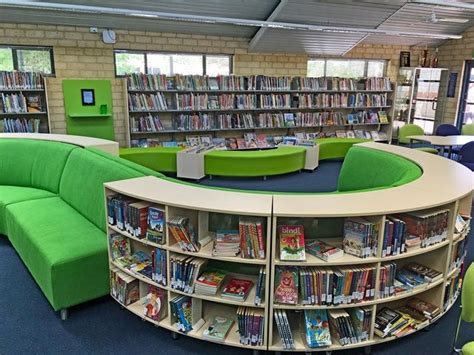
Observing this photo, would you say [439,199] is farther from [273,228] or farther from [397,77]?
[397,77]

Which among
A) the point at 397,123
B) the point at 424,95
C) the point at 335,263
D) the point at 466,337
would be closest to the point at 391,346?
the point at 466,337

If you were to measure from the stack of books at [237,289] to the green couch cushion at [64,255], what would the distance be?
43.9 inches

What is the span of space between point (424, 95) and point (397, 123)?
1.41 meters

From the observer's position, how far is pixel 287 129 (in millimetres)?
9133

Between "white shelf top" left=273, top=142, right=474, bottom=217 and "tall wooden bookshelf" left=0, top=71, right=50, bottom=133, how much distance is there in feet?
18.2

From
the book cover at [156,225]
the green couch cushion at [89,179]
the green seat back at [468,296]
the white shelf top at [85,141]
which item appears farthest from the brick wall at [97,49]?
the green seat back at [468,296]

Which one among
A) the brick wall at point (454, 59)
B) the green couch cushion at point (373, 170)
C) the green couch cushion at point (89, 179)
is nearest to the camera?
the green couch cushion at point (89, 179)

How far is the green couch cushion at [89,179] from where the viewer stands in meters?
3.53

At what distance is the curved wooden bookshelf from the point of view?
2.44m

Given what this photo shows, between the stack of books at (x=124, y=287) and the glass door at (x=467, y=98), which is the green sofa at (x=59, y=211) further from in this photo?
the glass door at (x=467, y=98)

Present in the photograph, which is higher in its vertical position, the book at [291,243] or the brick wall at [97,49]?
the brick wall at [97,49]

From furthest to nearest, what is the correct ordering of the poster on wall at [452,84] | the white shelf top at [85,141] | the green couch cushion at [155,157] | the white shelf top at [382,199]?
1. the poster on wall at [452,84]
2. the green couch cushion at [155,157]
3. the white shelf top at [85,141]
4. the white shelf top at [382,199]

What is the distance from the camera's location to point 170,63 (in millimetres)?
7961

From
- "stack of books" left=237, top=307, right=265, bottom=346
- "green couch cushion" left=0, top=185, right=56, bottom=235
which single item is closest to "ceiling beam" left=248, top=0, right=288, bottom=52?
"green couch cushion" left=0, top=185, right=56, bottom=235
